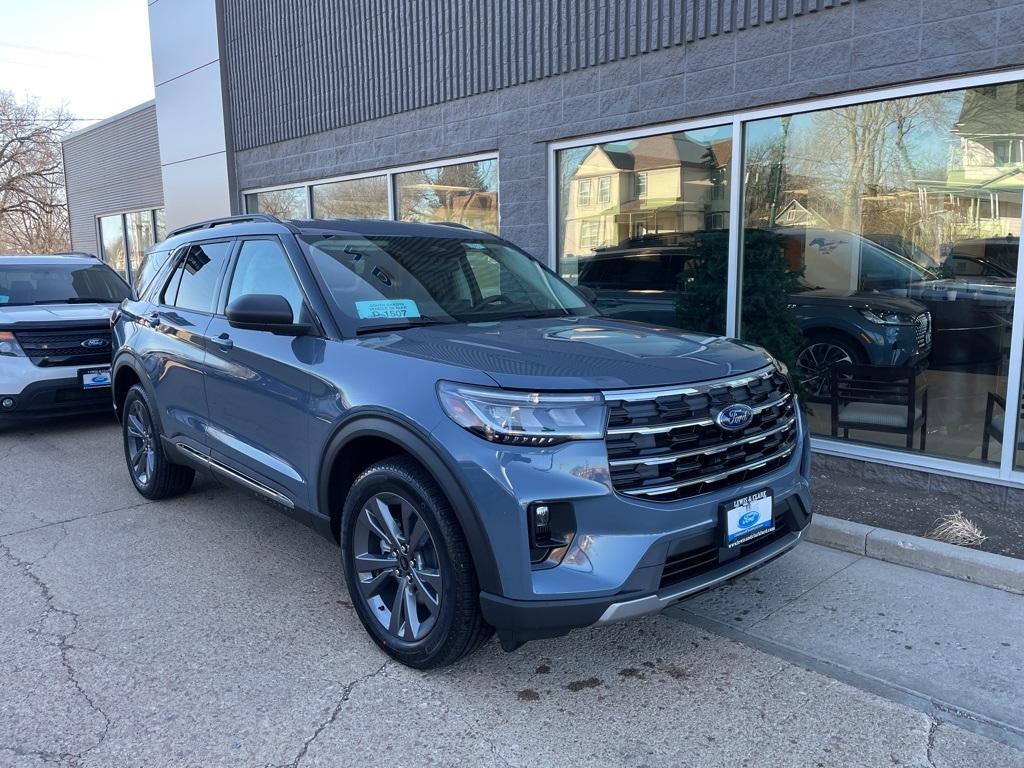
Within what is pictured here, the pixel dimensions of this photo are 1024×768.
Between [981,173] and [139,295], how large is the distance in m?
6.02

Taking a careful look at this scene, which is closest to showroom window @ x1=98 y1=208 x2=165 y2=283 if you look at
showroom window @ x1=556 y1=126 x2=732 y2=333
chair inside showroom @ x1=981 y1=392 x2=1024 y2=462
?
showroom window @ x1=556 y1=126 x2=732 y2=333

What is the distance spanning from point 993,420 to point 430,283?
395 centimetres

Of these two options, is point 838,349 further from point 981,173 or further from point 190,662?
point 190,662

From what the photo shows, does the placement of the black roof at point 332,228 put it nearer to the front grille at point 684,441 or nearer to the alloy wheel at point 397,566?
the alloy wheel at point 397,566

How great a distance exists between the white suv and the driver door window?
3.92 meters

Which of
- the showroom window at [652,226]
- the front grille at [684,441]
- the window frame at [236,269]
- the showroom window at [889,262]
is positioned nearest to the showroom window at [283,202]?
the showroom window at [652,226]

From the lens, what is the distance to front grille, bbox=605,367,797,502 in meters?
2.76

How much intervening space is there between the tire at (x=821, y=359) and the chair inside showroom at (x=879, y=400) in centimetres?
6

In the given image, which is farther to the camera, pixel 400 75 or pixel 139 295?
pixel 400 75

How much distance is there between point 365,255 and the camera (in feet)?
13.2

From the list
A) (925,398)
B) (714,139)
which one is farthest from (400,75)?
(925,398)

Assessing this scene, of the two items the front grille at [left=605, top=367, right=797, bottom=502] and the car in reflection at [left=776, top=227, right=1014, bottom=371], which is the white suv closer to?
the front grille at [left=605, top=367, right=797, bottom=502]

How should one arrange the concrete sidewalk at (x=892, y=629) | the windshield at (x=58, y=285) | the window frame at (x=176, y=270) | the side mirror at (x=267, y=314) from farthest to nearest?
the windshield at (x=58, y=285) < the window frame at (x=176, y=270) < the side mirror at (x=267, y=314) < the concrete sidewalk at (x=892, y=629)

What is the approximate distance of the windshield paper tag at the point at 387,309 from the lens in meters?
3.65
